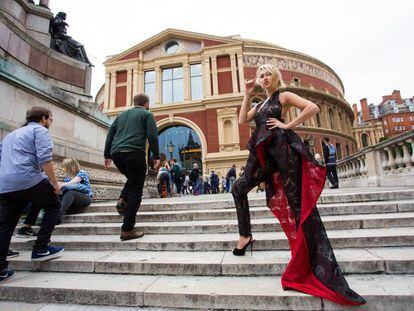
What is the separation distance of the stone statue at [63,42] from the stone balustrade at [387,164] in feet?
30.0

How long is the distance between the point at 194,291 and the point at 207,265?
0.37m

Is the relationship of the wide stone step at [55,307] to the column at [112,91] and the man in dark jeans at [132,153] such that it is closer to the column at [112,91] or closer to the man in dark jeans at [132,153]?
the man in dark jeans at [132,153]

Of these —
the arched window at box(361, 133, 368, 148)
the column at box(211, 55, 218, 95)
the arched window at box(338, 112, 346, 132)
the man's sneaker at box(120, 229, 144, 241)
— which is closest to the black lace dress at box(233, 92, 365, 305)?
the man's sneaker at box(120, 229, 144, 241)

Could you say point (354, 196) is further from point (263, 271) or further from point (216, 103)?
point (216, 103)

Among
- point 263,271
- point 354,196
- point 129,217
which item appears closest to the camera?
point 263,271

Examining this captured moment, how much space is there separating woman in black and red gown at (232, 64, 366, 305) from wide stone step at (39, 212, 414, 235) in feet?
2.57

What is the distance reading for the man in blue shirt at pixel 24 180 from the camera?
231 centimetres

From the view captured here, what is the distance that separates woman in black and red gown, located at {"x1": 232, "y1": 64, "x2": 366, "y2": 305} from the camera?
5.85ft

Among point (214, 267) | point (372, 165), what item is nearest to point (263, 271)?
point (214, 267)

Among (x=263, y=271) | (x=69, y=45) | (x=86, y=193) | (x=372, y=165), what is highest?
(x=69, y=45)

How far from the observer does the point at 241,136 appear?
21.8 m

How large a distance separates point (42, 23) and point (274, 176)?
7625 millimetres

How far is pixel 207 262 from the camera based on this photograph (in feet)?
7.60

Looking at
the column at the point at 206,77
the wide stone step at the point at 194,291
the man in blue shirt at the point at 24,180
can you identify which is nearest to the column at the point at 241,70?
the column at the point at 206,77
